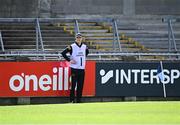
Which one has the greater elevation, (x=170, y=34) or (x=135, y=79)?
(x=170, y=34)

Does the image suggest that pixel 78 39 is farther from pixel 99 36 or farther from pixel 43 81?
pixel 99 36

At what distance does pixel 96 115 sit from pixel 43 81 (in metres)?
5.91

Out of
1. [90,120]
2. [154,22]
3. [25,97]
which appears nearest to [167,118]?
[90,120]

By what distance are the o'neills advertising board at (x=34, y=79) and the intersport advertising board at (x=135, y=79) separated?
70 cm

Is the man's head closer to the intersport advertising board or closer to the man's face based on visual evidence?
the man's face

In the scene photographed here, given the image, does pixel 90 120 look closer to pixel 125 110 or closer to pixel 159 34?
pixel 125 110

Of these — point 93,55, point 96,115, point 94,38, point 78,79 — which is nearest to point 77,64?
point 78,79

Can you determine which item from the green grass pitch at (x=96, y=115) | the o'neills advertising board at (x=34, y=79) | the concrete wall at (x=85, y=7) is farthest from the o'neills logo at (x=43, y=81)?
the concrete wall at (x=85, y=7)

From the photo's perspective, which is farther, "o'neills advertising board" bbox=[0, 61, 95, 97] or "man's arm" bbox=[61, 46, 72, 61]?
"o'neills advertising board" bbox=[0, 61, 95, 97]

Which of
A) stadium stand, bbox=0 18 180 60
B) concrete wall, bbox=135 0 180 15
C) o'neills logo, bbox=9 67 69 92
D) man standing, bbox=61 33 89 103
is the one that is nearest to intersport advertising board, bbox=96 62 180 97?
stadium stand, bbox=0 18 180 60

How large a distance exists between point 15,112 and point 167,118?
293 centimetres

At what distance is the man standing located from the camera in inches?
658

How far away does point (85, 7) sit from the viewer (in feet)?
93.2

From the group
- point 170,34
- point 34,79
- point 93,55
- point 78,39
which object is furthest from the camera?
point 170,34
